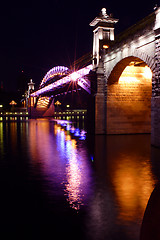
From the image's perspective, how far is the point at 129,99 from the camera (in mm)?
24344

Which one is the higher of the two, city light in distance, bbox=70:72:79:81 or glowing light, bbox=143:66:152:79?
city light in distance, bbox=70:72:79:81

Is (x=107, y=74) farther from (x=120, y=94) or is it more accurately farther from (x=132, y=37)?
(x=132, y=37)

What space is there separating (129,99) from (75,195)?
59.6 feet

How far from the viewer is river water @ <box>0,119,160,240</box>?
5078 millimetres

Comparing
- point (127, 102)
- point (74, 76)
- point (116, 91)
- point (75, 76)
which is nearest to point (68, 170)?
point (116, 91)

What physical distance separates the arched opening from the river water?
11.2 metres

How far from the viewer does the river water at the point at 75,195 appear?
200 inches

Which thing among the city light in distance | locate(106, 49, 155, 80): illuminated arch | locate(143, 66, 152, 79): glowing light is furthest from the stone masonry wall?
the city light in distance

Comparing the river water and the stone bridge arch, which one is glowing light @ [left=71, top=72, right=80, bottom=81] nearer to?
the stone bridge arch

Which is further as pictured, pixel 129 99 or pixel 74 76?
pixel 74 76

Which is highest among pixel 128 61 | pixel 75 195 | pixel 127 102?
pixel 128 61

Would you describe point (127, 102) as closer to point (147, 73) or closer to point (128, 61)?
point (147, 73)

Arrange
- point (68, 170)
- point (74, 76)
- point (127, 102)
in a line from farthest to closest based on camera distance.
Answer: point (74, 76) < point (127, 102) < point (68, 170)

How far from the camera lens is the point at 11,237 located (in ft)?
15.7
